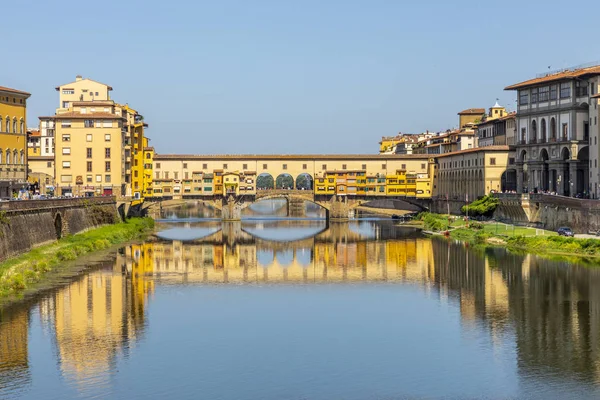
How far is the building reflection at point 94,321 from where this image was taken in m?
31.5

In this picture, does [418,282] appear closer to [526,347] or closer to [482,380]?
[526,347]

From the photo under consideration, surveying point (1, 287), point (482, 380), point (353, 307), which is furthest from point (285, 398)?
point (1, 287)

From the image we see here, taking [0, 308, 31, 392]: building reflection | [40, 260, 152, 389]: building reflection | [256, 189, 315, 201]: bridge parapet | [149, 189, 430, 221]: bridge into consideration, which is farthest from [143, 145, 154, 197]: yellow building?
[0, 308, 31, 392]: building reflection

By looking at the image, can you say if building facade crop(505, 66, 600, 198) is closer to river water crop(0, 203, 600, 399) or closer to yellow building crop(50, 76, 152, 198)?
river water crop(0, 203, 600, 399)

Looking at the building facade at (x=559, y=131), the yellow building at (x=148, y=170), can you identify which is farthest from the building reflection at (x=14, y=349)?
the yellow building at (x=148, y=170)

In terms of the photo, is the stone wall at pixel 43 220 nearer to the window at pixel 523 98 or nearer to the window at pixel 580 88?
the window at pixel 523 98

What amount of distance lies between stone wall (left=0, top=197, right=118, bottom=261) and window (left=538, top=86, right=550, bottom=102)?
41.1 meters

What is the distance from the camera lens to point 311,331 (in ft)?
124

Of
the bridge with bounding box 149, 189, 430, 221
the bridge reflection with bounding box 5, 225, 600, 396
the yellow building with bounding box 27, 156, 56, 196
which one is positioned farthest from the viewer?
the bridge with bounding box 149, 189, 430, 221

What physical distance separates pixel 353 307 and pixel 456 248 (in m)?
→ 28.4

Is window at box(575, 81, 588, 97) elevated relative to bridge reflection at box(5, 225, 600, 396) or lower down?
elevated

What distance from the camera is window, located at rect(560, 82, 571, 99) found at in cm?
8188

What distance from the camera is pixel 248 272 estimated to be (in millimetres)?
58562

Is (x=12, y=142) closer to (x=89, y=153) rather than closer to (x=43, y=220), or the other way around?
(x=43, y=220)
